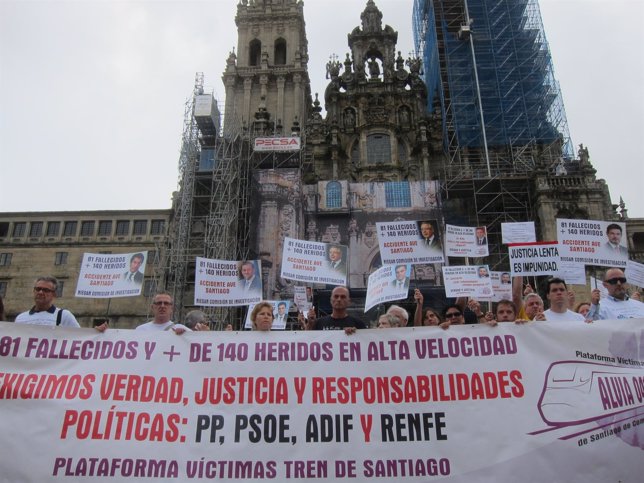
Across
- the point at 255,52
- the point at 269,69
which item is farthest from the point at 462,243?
the point at 255,52

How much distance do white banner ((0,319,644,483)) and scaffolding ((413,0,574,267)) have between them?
92.7ft

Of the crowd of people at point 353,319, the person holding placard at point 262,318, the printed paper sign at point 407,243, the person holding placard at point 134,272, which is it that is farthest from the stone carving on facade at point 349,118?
the person holding placard at point 262,318

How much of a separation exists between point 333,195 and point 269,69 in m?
16.4

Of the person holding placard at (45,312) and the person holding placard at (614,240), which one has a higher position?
the person holding placard at (614,240)

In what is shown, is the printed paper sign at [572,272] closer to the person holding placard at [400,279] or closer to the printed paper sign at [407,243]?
the printed paper sign at [407,243]

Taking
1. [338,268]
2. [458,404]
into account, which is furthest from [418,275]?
[458,404]

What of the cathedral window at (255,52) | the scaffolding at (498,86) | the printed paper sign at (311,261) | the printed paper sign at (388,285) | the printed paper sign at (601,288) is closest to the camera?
the printed paper sign at (388,285)

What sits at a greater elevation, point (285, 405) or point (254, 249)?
point (254, 249)

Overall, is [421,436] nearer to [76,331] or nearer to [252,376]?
[252,376]

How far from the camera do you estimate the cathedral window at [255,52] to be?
4888 centimetres

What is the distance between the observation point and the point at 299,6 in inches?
2032

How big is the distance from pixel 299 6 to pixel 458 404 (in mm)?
52060

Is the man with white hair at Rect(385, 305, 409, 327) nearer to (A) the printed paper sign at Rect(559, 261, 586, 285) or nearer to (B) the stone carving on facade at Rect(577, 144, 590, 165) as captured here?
(A) the printed paper sign at Rect(559, 261, 586, 285)

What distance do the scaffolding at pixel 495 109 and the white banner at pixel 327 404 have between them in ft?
92.7
